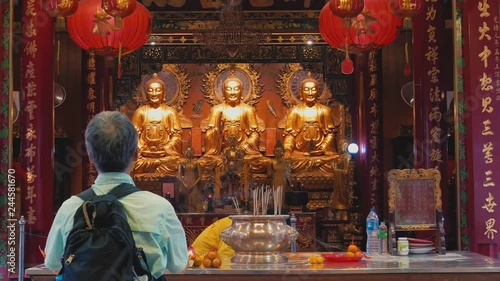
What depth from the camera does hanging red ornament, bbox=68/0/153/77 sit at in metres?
6.47

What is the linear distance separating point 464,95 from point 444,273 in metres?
3.03

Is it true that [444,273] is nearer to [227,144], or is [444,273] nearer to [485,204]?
[485,204]

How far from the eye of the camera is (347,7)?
18.5ft

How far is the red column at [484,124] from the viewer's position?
5.91 m

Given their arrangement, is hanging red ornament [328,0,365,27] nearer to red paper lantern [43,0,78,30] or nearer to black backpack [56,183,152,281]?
red paper lantern [43,0,78,30]

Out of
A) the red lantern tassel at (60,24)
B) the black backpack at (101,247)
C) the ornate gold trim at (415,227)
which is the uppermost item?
the red lantern tassel at (60,24)

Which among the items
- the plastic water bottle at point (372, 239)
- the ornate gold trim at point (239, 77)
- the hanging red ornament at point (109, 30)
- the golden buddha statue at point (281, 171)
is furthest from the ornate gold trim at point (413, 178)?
the ornate gold trim at point (239, 77)

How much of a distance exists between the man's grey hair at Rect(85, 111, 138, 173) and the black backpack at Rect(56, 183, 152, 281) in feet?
0.38

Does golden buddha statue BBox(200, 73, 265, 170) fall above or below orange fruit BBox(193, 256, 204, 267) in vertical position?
above

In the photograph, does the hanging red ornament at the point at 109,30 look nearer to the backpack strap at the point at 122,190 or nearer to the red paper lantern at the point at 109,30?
the red paper lantern at the point at 109,30

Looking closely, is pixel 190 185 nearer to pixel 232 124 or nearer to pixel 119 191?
pixel 232 124

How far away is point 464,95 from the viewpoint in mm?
6199

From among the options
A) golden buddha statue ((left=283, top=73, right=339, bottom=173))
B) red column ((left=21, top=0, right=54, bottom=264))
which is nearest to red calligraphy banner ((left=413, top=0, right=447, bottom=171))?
red column ((left=21, top=0, right=54, bottom=264))

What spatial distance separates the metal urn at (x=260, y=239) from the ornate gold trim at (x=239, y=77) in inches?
302
